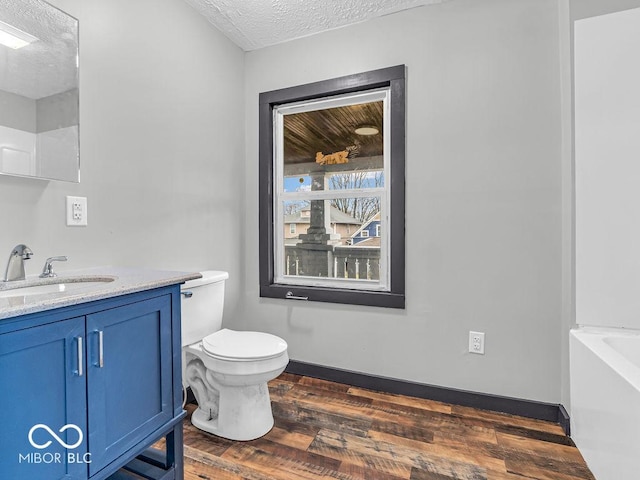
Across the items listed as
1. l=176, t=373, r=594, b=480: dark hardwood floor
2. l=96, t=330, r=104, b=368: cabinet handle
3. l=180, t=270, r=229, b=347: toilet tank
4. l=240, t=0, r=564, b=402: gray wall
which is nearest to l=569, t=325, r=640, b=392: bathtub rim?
l=240, t=0, r=564, b=402: gray wall

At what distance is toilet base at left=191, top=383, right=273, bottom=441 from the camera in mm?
1697

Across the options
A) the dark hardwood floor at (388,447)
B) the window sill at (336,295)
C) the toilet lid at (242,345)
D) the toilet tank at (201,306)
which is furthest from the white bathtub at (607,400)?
the toilet tank at (201,306)

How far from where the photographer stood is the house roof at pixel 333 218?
2.40m

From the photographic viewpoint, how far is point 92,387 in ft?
3.34

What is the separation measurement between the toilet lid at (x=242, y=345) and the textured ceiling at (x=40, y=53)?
1.29 m

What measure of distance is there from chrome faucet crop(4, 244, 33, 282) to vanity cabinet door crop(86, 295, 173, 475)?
0.45m

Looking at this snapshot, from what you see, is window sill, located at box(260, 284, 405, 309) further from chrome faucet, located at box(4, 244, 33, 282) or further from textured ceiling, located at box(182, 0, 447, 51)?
textured ceiling, located at box(182, 0, 447, 51)

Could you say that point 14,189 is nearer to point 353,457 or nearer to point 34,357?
point 34,357

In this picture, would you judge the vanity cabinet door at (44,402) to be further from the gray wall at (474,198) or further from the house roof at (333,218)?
the house roof at (333,218)

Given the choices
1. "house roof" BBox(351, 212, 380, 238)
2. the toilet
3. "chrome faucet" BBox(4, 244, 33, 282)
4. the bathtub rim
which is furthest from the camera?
"house roof" BBox(351, 212, 380, 238)

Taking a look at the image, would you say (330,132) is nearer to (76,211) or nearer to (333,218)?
(333,218)

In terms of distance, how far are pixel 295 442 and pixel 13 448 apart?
1133mm

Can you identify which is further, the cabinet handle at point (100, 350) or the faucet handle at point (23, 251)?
the faucet handle at point (23, 251)

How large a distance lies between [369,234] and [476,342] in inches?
36.2
